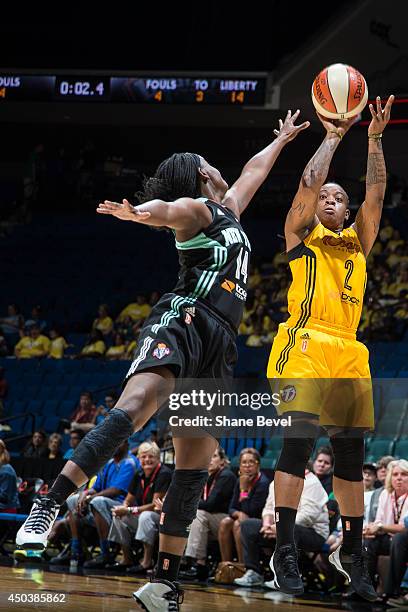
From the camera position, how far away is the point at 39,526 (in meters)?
4.48

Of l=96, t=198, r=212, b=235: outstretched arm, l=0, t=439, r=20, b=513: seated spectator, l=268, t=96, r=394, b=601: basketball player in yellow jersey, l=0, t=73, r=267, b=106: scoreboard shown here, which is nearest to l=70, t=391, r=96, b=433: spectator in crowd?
l=0, t=439, r=20, b=513: seated spectator

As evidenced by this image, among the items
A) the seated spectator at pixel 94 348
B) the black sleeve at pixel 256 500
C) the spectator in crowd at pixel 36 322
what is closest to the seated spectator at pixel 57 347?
the seated spectator at pixel 94 348

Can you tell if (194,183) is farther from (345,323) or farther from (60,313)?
(60,313)

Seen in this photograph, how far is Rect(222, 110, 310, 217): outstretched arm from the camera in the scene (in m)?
5.78

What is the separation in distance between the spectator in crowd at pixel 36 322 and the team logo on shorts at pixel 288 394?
496 inches

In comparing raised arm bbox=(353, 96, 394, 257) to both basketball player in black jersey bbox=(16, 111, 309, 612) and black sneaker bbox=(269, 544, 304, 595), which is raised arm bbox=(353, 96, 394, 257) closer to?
basketball player in black jersey bbox=(16, 111, 309, 612)

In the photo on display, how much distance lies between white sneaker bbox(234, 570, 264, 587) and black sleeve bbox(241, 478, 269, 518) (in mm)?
626

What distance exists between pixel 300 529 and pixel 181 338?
4509 mm

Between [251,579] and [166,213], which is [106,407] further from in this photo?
[166,213]

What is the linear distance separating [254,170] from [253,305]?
10.4 meters

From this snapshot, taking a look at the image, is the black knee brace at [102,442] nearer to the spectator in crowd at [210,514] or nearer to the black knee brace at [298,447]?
the black knee brace at [298,447]

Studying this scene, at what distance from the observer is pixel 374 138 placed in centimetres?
582

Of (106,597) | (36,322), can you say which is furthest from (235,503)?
(36,322)

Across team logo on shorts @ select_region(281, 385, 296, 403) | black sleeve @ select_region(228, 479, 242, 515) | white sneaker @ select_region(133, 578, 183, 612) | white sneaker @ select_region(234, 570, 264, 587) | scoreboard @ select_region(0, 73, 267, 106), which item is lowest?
white sneaker @ select_region(234, 570, 264, 587)
